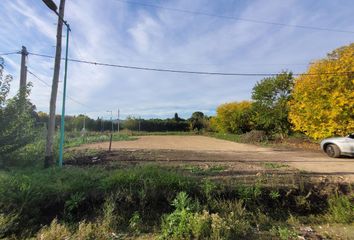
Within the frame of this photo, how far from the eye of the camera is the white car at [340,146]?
10.6 metres

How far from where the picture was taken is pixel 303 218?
548 centimetres

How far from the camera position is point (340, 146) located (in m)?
10.8

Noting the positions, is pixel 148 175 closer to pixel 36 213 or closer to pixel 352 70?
pixel 36 213

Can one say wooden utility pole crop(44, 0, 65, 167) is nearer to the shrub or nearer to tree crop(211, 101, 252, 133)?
the shrub

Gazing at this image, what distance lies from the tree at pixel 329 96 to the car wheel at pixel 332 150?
85.4 inches

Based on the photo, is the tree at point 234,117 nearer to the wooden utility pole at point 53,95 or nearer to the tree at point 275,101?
the tree at point 275,101

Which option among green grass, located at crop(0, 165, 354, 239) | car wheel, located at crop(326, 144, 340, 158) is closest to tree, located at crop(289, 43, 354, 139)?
car wheel, located at crop(326, 144, 340, 158)

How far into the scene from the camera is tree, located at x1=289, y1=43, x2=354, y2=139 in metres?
12.6

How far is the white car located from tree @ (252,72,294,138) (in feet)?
27.3

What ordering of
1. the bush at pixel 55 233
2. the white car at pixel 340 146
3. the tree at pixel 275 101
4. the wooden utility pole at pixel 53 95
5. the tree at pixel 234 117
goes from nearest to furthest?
1. the bush at pixel 55 233
2. the wooden utility pole at pixel 53 95
3. the white car at pixel 340 146
4. the tree at pixel 275 101
5. the tree at pixel 234 117

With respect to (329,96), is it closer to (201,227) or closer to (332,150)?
(332,150)

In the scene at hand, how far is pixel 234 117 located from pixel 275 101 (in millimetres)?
9448

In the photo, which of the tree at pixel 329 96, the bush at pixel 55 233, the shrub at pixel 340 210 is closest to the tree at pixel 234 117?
the tree at pixel 329 96

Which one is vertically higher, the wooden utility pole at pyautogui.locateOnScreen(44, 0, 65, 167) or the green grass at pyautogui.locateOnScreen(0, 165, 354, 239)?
the wooden utility pole at pyautogui.locateOnScreen(44, 0, 65, 167)
